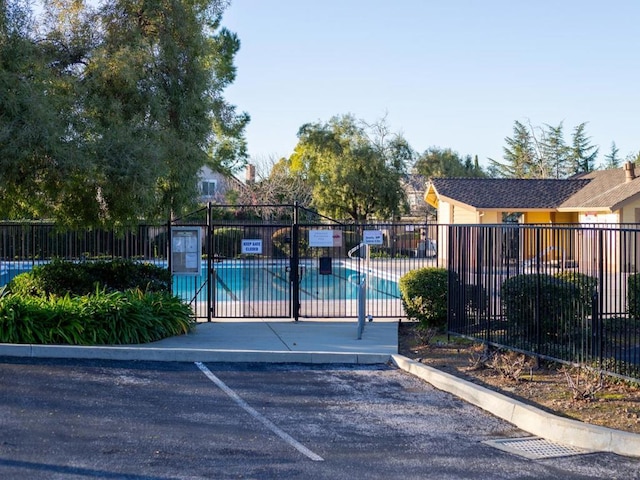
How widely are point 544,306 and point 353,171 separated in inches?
1247

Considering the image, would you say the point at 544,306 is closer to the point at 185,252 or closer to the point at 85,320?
the point at 85,320

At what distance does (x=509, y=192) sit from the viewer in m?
35.7

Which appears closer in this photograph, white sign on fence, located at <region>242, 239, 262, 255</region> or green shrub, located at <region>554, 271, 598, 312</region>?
green shrub, located at <region>554, 271, 598, 312</region>

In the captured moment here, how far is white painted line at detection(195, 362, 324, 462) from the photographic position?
7203 mm

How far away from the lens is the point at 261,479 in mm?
6426

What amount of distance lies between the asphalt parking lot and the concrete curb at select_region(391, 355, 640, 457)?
0.15m

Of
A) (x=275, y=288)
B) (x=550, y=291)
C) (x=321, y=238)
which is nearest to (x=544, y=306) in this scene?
(x=550, y=291)

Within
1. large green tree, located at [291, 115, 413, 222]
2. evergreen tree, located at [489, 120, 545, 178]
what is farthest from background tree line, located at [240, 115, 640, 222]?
evergreen tree, located at [489, 120, 545, 178]

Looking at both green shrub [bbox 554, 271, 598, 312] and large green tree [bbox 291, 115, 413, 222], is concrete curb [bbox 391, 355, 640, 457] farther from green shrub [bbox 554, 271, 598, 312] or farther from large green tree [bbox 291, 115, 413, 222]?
large green tree [bbox 291, 115, 413, 222]

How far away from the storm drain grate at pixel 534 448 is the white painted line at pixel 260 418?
1.85m

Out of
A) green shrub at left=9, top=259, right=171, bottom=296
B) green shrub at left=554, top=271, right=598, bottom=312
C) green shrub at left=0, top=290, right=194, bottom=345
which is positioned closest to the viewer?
green shrub at left=554, top=271, right=598, bottom=312

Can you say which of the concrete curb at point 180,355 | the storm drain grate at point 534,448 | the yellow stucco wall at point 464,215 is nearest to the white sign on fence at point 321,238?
the concrete curb at point 180,355

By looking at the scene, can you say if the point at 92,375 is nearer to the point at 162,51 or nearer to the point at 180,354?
the point at 180,354

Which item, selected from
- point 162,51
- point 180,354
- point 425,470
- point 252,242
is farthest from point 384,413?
point 162,51
